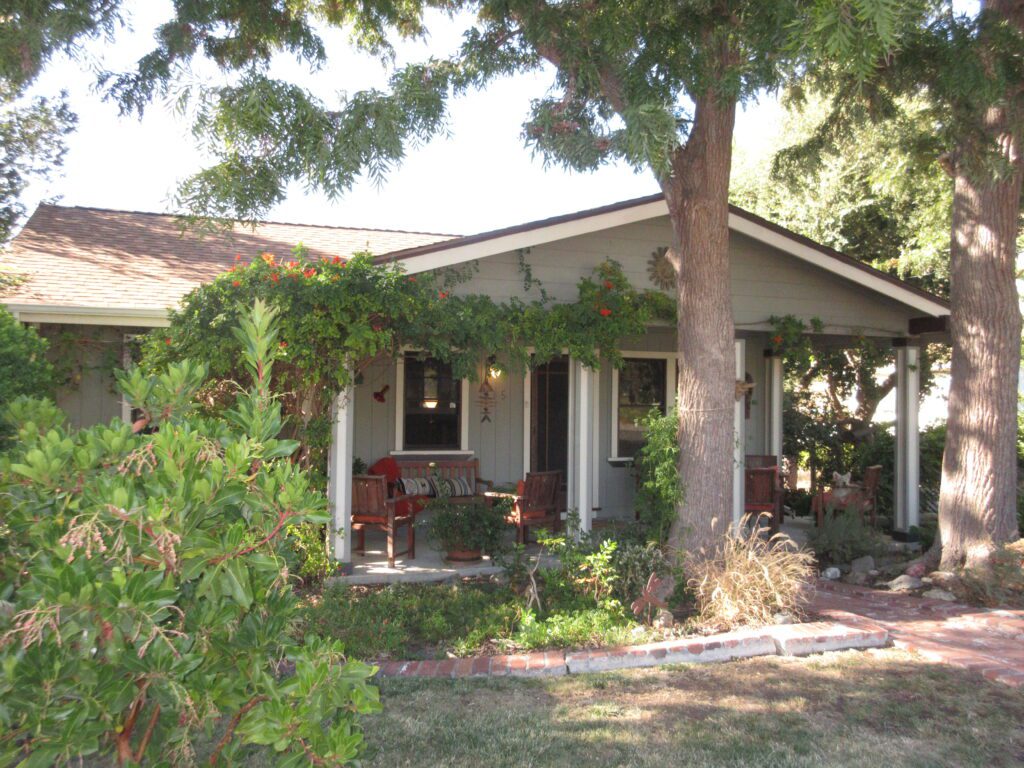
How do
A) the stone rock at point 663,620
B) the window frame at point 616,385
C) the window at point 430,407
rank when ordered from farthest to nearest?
the window frame at point 616,385, the window at point 430,407, the stone rock at point 663,620

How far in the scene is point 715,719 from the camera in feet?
15.4

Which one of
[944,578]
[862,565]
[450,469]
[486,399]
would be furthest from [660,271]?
[944,578]

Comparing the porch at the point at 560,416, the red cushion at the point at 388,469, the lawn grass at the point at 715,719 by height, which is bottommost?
the lawn grass at the point at 715,719

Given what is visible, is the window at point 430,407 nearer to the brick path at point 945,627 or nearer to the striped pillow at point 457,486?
the striped pillow at point 457,486

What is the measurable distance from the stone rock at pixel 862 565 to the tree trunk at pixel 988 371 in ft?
2.49

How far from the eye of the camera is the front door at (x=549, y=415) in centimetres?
1170

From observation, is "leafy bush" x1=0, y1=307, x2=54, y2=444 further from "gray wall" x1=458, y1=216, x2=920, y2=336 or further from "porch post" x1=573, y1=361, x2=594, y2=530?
"porch post" x1=573, y1=361, x2=594, y2=530

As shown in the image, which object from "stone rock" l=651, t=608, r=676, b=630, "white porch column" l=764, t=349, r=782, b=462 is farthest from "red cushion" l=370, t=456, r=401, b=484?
"white porch column" l=764, t=349, r=782, b=462

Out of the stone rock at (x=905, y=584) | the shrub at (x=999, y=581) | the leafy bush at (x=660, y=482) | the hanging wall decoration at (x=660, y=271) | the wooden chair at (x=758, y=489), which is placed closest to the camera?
the leafy bush at (x=660, y=482)

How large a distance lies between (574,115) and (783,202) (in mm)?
13386

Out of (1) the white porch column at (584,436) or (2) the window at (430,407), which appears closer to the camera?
(1) the white porch column at (584,436)

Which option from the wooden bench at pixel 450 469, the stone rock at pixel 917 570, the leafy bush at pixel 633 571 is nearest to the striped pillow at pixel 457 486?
the wooden bench at pixel 450 469

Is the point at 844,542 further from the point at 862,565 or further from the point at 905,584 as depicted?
the point at 905,584

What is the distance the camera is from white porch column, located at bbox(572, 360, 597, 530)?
9008 mm
